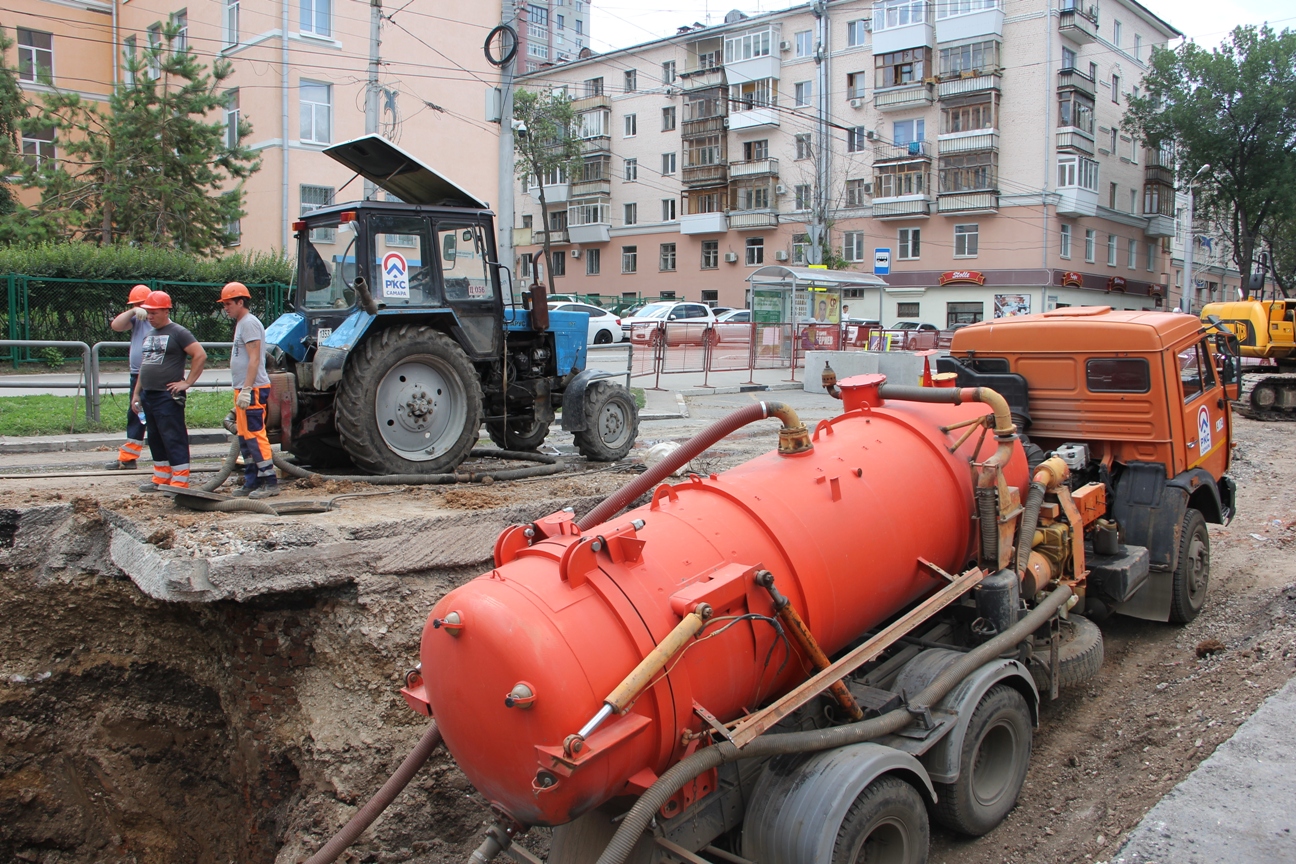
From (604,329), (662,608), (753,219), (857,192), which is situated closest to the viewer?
(662,608)

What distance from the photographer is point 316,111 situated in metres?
26.9

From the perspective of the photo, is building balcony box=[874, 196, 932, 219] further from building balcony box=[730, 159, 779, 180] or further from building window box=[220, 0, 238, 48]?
building window box=[220, 0, 238, 48]

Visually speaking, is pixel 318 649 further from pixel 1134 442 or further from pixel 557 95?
pixel 557 95

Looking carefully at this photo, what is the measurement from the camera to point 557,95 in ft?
176

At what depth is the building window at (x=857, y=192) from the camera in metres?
44.5

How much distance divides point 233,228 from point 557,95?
1193 inches

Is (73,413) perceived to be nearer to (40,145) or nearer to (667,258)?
(40,145)

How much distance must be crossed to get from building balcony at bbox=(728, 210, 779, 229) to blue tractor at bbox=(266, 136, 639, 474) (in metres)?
38.9

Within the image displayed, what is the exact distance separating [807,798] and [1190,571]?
4.72 m

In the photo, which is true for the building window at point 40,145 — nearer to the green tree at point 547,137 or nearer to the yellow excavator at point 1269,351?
the green tree at point 547,137

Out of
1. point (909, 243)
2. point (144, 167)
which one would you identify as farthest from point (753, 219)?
point (144, 167)

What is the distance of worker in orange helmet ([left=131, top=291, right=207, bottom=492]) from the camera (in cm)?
662

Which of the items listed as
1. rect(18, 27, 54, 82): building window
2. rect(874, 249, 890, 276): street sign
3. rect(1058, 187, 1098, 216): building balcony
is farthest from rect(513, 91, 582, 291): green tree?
rect(874, 249, 890, 276): street sign

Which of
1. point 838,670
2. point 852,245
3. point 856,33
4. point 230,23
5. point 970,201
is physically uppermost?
point 856,33
